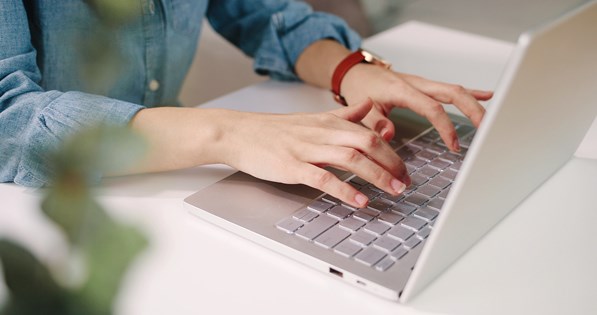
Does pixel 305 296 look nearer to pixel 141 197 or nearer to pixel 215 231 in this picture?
pixel 215 231

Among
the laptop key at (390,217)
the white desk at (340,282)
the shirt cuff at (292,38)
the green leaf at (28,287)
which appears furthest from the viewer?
the shirt cuff at (292,38)

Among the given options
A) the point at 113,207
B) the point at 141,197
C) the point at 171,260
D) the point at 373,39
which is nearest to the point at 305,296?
the point at 171,260

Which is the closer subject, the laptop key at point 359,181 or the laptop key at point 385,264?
the laptop key at point 385,264

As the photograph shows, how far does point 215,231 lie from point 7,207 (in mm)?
241

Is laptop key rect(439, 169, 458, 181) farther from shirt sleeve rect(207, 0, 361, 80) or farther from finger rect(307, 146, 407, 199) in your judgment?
shirt sleeve rect(207, 0, 361, 80)

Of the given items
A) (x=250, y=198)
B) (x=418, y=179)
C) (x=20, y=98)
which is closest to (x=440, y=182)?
(x=418, y=179)

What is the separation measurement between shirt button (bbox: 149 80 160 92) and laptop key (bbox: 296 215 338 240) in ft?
1.86

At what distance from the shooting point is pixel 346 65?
1.12m

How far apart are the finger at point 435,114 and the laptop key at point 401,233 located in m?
0.22

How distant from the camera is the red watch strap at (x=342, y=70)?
3.65 feet


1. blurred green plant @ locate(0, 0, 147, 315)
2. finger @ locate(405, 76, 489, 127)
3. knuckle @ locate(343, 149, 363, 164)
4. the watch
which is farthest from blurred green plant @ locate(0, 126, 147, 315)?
the watch

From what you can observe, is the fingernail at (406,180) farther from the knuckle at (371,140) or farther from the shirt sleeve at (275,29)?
the shirt sleeve at (275,29)

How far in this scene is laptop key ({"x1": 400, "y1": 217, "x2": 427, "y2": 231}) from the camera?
2.40 ft

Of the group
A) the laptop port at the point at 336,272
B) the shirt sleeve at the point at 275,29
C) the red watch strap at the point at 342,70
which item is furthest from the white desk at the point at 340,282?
the shirt sleeve at the point at 275,29
